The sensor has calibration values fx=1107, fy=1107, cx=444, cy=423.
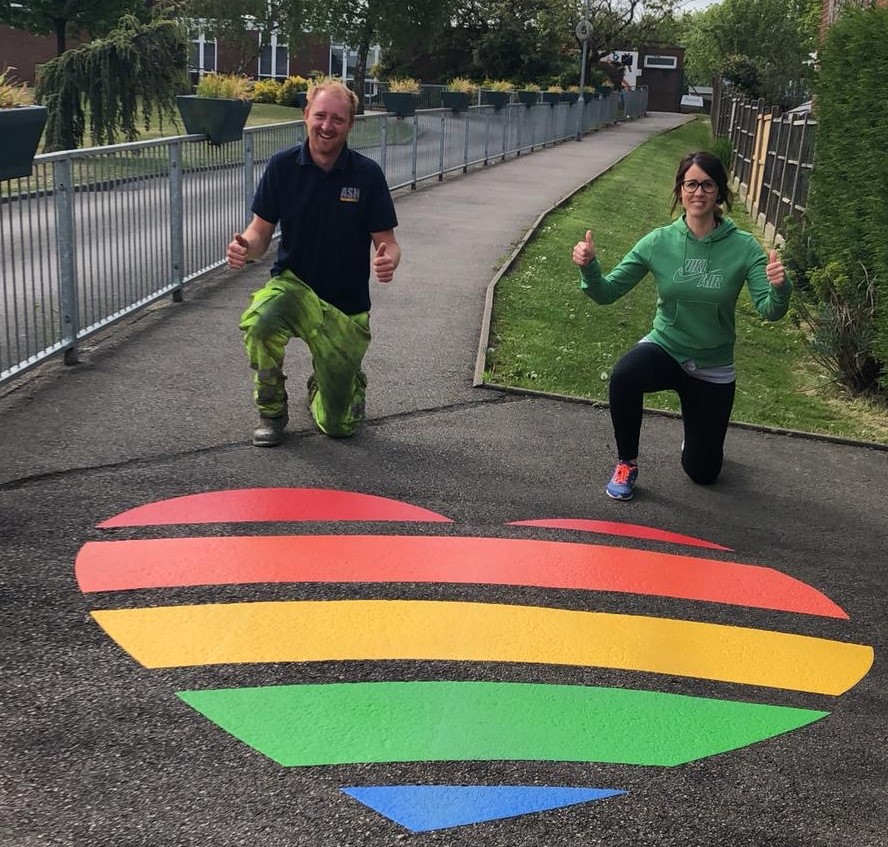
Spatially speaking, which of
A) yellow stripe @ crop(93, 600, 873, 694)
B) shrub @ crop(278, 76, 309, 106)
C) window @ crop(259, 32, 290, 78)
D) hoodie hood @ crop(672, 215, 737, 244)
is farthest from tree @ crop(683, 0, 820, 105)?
yellow stripe @ crop(93, 600, 873, 694)

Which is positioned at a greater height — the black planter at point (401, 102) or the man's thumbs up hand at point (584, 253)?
the black planter at point (401, 102)

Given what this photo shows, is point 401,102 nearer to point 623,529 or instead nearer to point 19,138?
point 19,138

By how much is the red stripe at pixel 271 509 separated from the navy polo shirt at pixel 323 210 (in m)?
1.21

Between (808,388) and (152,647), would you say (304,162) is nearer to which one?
(152,647)

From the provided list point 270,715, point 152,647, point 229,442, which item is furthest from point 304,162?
point 270,715

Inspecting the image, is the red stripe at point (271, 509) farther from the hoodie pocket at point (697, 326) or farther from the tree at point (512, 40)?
the tree at point (512, 40)

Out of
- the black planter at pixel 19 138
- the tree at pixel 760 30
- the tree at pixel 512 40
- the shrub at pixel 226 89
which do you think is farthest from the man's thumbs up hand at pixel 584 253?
the tree at pixel 760 30

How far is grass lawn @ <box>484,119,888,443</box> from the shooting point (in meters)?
8.05

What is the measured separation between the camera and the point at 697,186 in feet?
17.6

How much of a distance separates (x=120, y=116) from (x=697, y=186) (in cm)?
1605

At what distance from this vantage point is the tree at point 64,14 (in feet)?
142

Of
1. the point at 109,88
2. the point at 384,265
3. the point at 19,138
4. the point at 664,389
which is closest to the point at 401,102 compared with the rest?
the point at 109,88

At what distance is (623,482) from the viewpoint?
5711 mm

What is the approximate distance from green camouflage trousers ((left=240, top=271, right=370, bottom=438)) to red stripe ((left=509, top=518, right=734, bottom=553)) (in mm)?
1409
